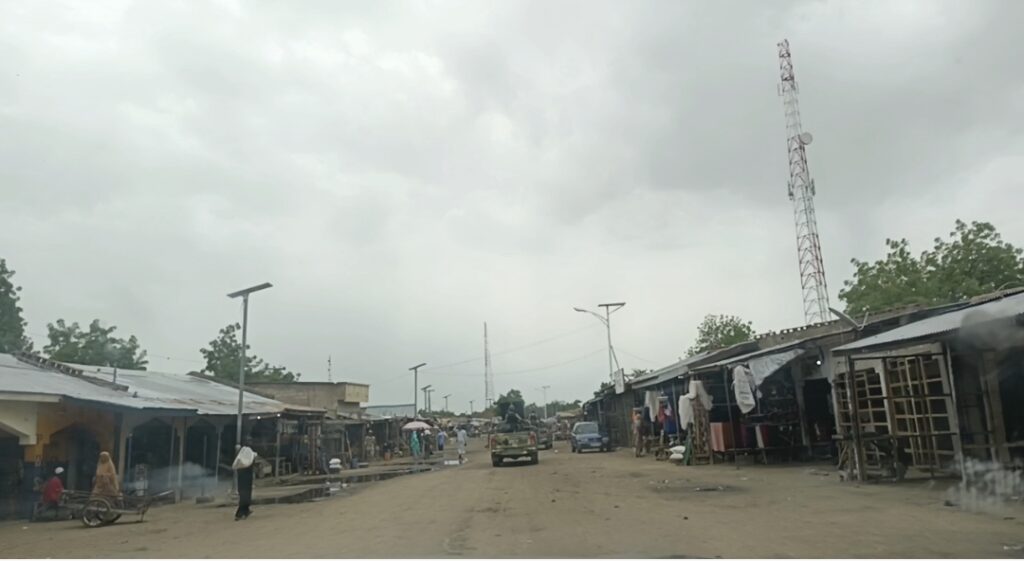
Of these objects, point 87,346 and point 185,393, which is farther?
point 87,346

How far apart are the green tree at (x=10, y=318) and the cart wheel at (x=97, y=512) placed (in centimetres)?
3837

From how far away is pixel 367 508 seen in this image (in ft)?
51.1

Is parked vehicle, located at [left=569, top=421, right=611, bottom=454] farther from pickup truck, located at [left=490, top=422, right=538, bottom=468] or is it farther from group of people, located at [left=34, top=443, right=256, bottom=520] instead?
group of people, located at [left=34, top=443, right=256, bottom=520]

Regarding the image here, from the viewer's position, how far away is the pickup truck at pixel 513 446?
30.0m

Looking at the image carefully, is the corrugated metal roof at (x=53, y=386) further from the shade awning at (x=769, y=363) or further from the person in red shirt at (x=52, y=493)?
the shade awning at (x=769, y=363)

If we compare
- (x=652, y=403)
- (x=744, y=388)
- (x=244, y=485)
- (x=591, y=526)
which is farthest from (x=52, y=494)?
(x=652, y=403)

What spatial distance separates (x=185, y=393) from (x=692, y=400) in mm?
19453

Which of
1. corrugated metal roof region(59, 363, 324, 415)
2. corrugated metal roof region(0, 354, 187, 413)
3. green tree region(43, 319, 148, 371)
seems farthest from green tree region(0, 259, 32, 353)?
corrugated metal roof region(0, 354, 187, 413)

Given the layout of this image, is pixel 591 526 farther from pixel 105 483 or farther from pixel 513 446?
pixel 513 446

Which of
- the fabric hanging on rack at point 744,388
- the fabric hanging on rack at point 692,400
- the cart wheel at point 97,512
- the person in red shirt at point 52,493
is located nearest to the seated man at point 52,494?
the person in red shirt at point 52,493

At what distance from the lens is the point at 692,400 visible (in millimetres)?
23609

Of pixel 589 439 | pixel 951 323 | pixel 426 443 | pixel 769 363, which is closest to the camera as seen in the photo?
pixel 951 323

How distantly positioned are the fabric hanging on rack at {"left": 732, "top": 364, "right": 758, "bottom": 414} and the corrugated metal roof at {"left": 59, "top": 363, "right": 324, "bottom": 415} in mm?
15590

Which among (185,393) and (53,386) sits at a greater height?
(185,393)
